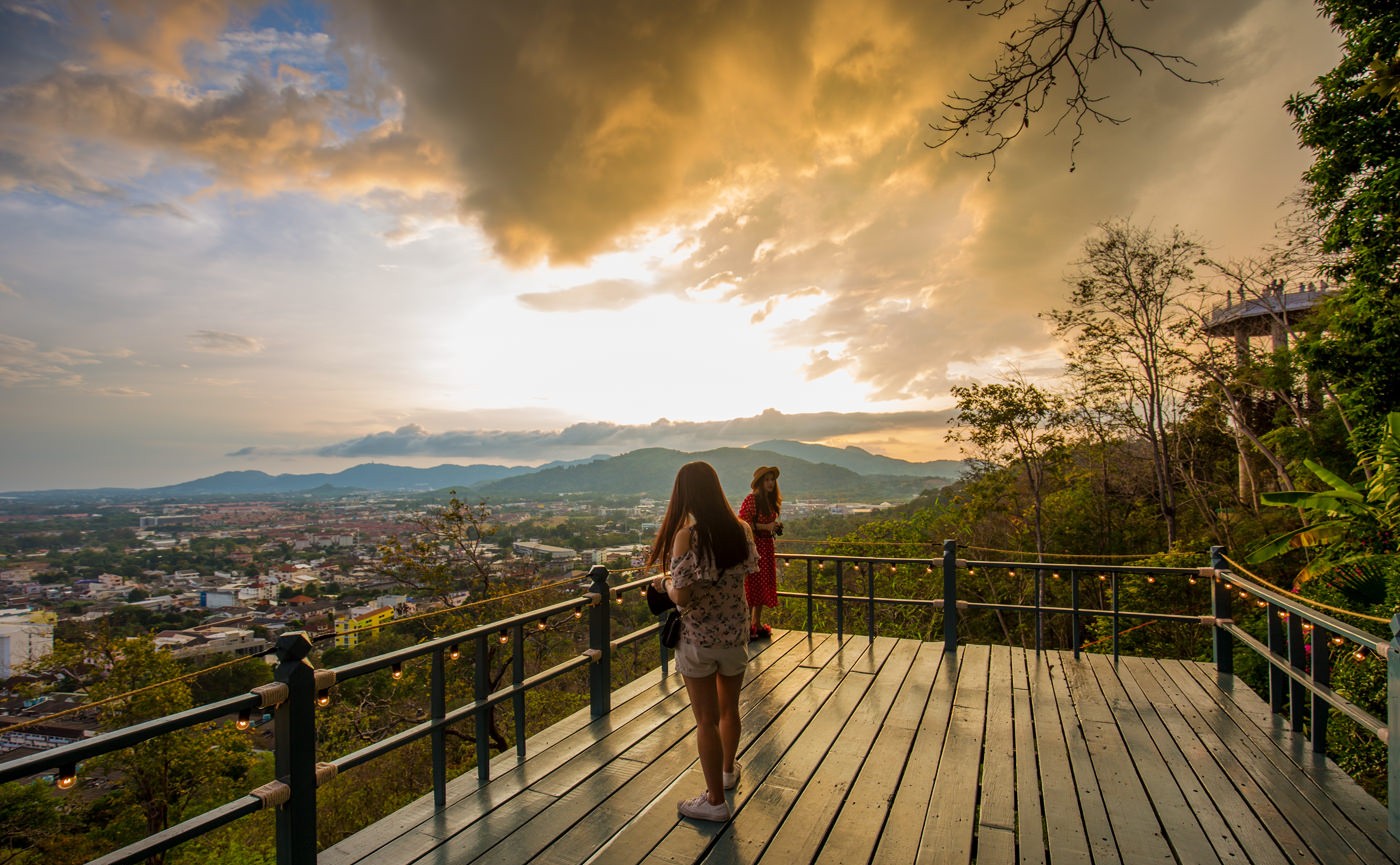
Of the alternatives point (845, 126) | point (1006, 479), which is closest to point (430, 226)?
point (845, 126)

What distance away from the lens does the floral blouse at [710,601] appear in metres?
2.53

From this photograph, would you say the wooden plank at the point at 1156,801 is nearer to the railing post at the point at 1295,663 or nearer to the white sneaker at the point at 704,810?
the railing post at the point at 1295,663

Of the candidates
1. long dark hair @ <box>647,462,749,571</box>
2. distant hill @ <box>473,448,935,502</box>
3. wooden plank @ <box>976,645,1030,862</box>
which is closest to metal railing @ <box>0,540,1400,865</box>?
long dark hair @ <box>647,462,749,571</box>

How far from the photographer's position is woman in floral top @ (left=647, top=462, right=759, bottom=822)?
8.34 feet

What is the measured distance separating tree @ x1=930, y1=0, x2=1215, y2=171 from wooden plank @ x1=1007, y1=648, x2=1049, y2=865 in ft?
9.64

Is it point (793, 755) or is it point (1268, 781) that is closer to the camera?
point (1268, 781)

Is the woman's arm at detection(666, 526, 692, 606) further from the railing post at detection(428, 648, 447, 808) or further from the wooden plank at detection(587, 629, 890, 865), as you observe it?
the railing post at detection(428, 648, 447, 808)

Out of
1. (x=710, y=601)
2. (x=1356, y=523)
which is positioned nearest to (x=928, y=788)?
(x=710, y=601)

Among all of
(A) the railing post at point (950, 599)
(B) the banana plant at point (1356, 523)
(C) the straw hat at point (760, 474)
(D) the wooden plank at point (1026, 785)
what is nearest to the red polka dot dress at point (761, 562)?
(C) the straw hat at point (760, 474)

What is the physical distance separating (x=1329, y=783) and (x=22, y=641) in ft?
73.8

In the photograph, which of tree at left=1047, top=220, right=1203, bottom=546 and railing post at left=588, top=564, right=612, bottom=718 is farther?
tree at left=1047, top=220, right=1203, bottom=546

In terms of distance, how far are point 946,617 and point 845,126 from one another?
5723mm

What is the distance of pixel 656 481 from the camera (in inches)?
1823

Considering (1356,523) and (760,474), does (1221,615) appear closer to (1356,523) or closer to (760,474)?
(760,474)
